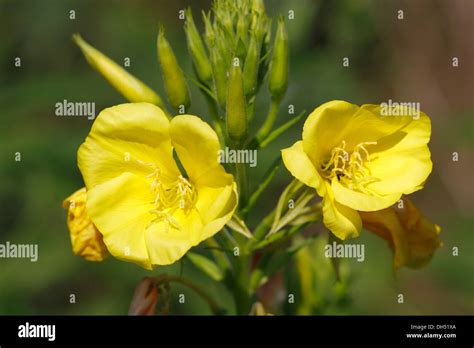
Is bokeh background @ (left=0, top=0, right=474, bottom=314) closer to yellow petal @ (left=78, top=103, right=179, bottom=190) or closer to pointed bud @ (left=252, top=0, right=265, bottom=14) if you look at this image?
yellow petal @ (left=78, top=103, right=179, bottom=190)

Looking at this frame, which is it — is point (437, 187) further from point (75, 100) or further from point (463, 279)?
point (75, 100)

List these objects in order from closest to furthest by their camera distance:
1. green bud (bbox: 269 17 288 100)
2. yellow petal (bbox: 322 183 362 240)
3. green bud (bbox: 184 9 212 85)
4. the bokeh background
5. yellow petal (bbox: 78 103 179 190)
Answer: yellow petal (bbox: 322 183 362 240), yellow petal (bbox: 78 103 179 190), green bud (bbox: 269 17 288 100), green bud (bbox: 184 9 212 85), the bokeh background

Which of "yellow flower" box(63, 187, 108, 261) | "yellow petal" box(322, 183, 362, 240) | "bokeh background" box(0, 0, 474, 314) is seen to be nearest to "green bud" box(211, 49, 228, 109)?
"yellow petal" box(322, 183, 362, 240)

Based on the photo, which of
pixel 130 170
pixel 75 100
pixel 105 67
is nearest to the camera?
pixel 130 170

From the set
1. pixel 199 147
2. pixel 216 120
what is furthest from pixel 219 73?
pixel 199 147

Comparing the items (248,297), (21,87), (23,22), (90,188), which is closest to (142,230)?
(90,188)

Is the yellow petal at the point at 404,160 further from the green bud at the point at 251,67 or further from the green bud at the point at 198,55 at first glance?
the green bud at the point at 198,55

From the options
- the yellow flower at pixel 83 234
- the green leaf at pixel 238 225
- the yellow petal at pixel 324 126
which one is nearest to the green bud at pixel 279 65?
the yellow petal at pixel 324 126
